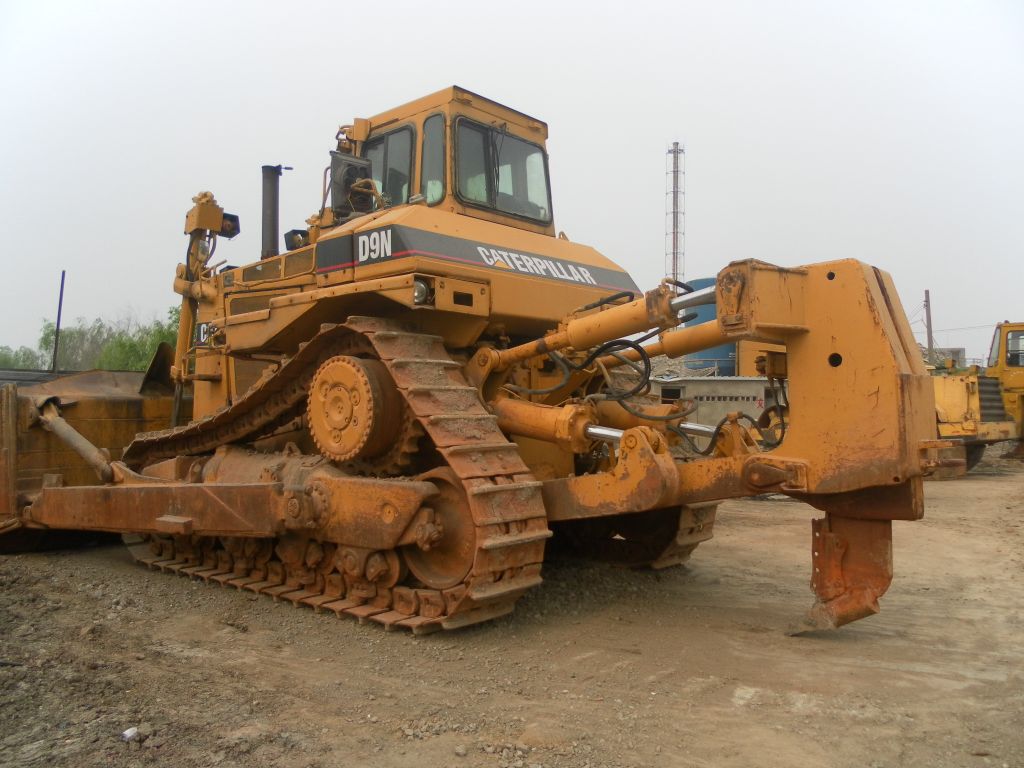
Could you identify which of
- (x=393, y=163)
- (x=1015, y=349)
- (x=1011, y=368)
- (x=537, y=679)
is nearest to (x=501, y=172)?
(x=393, y=163)

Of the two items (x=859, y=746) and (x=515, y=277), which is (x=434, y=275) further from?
(x=859, y=746)

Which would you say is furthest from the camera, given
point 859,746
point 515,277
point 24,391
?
point 24,391

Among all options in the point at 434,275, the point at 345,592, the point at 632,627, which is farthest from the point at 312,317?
the point at 632,627

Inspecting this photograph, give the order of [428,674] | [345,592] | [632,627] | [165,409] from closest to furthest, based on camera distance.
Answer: [428,674]
[632,627]
[345,592]
[165,409]

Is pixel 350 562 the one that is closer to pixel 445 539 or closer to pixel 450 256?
pixel 445 539

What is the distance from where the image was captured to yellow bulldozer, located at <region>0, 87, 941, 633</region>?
4316 millimetres

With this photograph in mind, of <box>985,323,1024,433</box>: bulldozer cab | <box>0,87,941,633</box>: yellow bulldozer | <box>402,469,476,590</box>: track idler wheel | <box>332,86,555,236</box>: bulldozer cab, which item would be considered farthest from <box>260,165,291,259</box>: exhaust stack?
<box>985,323,1024,433</box>: bulldozer cab

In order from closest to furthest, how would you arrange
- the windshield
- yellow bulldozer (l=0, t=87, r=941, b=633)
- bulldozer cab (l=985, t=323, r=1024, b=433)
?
yellow bulldozer (l=0, t=87, r=941, b=633) < the windshield < bulldozer cab (l=985, t=323, r=1024, b=433)

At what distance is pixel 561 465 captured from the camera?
607 centimetres

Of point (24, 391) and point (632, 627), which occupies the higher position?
point (24, 391)

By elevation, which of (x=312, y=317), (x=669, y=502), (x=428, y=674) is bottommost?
(x=428, y=674)

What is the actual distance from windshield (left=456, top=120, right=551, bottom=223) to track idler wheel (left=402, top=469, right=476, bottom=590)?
2.63 meters

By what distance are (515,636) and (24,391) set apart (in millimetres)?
5316

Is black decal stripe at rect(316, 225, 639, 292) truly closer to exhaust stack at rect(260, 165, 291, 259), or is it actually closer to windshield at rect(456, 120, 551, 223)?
windshield at rect(456, 120, 551, 223)
